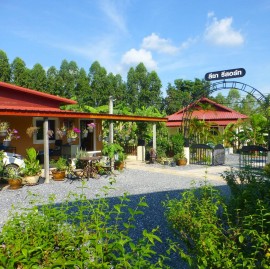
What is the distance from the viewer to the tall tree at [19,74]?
135 ft

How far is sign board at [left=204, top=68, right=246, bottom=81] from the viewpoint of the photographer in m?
16.6

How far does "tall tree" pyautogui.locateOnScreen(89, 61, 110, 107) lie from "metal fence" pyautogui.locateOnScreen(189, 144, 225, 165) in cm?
3114

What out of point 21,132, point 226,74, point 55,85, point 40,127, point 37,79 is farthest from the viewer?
point 55,85

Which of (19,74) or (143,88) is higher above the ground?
(19,74)

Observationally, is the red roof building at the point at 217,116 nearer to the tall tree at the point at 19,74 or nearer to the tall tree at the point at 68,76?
the tall tree at the point at 68,76

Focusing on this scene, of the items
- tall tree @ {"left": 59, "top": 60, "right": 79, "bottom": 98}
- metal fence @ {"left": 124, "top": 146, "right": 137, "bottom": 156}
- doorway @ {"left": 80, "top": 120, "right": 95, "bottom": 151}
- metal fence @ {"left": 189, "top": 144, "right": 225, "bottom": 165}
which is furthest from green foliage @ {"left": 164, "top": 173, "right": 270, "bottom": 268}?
tall tree @ {"left": 59, "top": 60, "right": 79, "bottom": 98}

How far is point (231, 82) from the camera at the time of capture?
1744 cm

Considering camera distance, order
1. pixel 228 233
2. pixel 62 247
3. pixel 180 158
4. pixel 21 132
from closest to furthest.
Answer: pixel 62 247
pixel 228 233
pixel 21 132
pixel 180 158

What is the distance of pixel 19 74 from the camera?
136 ft

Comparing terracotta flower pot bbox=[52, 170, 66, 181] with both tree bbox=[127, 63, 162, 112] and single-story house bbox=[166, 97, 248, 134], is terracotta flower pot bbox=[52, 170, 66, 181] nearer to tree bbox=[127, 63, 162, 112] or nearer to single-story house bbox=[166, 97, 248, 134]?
single-story house bbox=[166, 97, 248, 134]

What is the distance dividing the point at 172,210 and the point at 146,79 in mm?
47741

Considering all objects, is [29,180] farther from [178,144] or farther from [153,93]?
[153,93]

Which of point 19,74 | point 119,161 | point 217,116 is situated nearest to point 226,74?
point 119,161

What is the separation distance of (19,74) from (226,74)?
34.1 m
